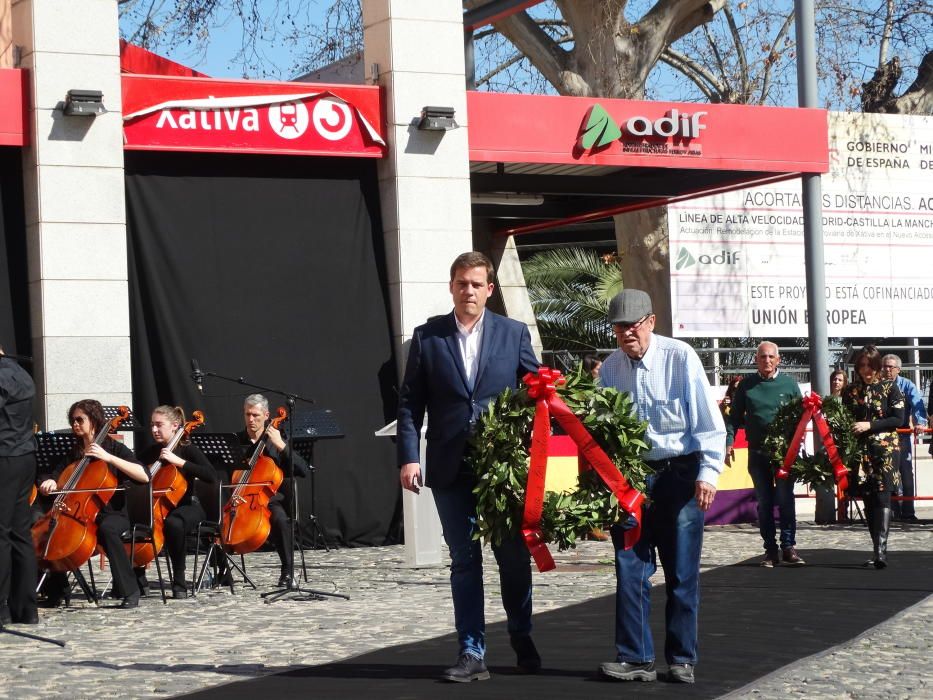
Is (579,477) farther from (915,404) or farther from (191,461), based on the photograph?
(915,404)

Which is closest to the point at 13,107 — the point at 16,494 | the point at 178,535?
the point at 178,535

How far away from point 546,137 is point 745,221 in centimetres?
622

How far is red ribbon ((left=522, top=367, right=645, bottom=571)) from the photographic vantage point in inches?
266

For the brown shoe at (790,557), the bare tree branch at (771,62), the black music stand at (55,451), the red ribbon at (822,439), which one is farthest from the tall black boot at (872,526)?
the bare tree branch at (771,62)

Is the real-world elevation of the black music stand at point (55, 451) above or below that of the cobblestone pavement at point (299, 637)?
above

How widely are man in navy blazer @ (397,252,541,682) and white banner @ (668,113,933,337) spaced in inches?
551

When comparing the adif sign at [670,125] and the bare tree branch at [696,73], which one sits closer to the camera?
the adif sign at [670,125]

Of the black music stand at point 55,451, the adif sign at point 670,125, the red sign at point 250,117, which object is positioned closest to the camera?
the black music stand at point 55,451

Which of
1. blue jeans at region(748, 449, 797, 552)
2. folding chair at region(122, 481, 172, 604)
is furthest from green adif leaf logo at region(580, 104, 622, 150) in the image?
folding chair at region(122, 481, 172, 604)

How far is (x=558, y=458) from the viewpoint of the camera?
15422 millimetres

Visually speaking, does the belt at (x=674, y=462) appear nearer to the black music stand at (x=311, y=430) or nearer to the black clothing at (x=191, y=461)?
the black clothing at (x=191, y=461)

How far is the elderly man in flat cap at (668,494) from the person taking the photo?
6922 mm

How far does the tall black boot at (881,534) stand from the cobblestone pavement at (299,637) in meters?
1.28

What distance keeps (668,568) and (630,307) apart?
1167 millimetres
